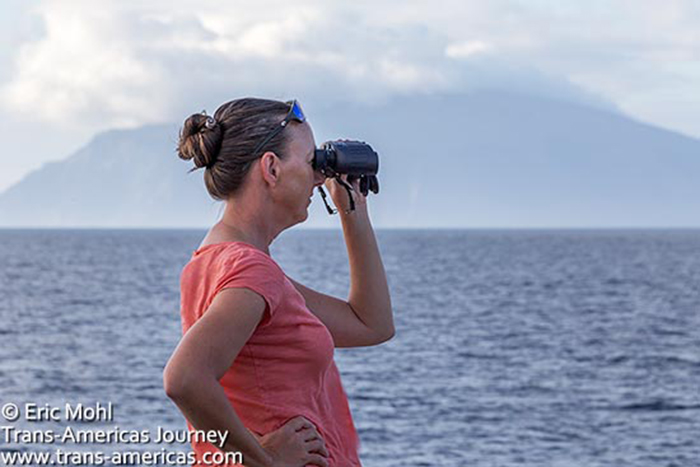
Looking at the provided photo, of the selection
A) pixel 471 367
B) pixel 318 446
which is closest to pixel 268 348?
pixel 318 446

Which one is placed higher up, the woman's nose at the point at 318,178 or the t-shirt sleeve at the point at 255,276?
the woman's nose at the point at 318,178

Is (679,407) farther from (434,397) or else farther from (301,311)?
(301,311)

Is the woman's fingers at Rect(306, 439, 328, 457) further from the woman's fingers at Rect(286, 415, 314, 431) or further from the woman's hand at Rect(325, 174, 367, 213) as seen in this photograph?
the woman's hand at Rect(325, 174, 367, 213)

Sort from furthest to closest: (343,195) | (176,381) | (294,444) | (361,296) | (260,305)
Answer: (361,296) < (343,195) < (294,444) < (260,305) < (176,381)

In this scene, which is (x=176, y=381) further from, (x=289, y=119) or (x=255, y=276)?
(x=289, y=119)

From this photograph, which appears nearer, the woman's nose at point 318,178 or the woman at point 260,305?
the woman at point 260,305

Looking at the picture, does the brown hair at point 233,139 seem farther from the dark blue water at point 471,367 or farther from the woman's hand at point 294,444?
the dark blue water at point 471,367

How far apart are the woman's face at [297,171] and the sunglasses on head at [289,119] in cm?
2

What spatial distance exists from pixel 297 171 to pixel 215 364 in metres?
0.56

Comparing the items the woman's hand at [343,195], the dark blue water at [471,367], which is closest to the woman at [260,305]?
the woman's hand at [343,195]

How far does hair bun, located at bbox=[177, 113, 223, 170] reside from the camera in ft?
9.24

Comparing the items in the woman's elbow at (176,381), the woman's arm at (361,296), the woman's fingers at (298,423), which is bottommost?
the woman's fingers at (298,423)

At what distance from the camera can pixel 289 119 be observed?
283 cm

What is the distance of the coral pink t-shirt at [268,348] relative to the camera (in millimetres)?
2672
